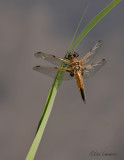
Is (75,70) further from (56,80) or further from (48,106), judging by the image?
(48,106)

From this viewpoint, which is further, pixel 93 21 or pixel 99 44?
pixel 99 44

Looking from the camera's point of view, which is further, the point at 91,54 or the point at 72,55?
the point at 91,54

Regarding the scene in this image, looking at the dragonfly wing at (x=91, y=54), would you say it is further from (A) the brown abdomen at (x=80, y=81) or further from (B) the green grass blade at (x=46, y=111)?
(B) the green grass blade at (x=46, y=111)

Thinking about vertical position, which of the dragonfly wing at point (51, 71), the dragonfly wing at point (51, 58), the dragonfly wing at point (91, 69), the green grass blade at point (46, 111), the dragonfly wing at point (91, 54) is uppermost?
the dragonfly wing at point (91, 54)

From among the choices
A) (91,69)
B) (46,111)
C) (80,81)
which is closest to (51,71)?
(80,81)

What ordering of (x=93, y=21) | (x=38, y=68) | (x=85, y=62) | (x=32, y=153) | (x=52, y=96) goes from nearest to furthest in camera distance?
(x=32, y=153), (x=52, y=96), (x=93, y=21), (x=38, y=68), (x=85, y=62)

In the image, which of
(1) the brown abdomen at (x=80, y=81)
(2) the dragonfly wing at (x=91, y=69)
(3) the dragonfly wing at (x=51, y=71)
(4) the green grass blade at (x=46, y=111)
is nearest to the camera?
(4) the green grass blade at (x=46, y=111)

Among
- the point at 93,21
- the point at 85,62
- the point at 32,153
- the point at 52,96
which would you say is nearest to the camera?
the point at 32,153

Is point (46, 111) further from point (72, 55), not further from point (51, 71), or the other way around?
point (72, 55)

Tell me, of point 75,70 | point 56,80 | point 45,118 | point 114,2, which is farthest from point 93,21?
point 45,118

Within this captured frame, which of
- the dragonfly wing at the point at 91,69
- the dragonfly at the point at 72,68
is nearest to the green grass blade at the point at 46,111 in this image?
the dragonfly at the point at 72,68

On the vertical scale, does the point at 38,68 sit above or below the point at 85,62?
below
